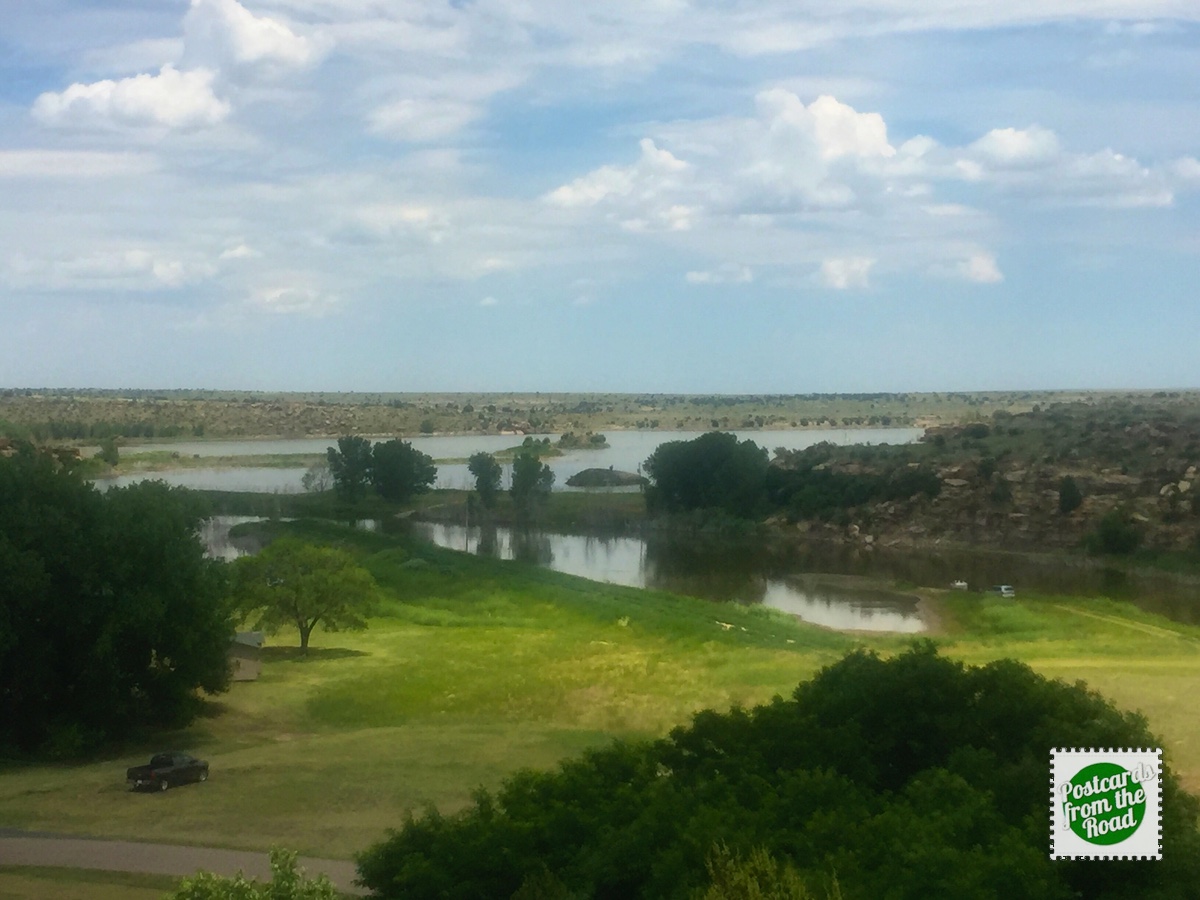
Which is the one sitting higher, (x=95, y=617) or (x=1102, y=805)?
(x=1102, y=805)

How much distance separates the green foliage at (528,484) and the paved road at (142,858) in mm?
46276

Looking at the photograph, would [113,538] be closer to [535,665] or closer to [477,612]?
[535,665]

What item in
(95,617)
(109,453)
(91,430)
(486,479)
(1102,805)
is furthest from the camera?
(486,479)

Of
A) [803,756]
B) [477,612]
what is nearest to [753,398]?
[477,612]

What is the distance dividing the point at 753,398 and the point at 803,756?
602 feet

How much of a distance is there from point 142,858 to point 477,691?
1106 centimetres

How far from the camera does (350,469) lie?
199 feet

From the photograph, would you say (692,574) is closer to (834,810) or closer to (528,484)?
(528,484)

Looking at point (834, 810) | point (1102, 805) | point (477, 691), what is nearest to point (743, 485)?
point (477, 691)

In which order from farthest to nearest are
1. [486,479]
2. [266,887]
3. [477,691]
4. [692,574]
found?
1. [486,479]
2. [692,574]
3. [477,691]
4. [266,887]

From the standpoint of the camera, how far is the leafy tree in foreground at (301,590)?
30.2 meters

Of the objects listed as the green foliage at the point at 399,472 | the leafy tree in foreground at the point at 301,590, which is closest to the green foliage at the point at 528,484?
the green foliage at the point at 399,472

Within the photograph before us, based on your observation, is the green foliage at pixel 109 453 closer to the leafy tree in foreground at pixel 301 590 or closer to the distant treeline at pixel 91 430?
the distant treeline at pixel 91 430

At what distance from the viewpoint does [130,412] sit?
8075cm
